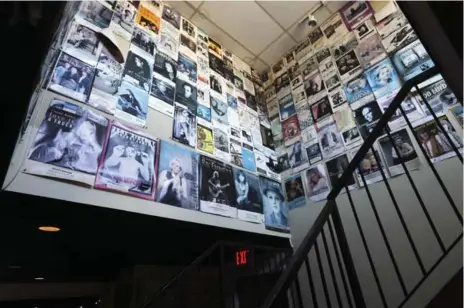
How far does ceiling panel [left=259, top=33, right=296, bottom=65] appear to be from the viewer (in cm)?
307

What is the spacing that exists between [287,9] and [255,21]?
37 centimetres

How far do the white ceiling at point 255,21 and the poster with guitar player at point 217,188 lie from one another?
69.4 inches

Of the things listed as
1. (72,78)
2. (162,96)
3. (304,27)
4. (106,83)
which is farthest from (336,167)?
(72,78)

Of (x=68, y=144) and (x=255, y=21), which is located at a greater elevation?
(x=255, y=21)

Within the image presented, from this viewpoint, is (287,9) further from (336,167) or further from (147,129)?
(147,129)

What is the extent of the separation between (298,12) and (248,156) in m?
1.77

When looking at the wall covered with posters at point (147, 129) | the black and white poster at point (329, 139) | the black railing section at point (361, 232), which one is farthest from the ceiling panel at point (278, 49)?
the black railing section at point (361, 232)

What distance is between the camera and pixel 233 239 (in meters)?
2.21

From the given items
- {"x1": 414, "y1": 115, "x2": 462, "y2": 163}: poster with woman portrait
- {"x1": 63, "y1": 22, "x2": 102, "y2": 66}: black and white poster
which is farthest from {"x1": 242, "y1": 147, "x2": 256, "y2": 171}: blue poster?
{"x1": 63, "y1": 22, "x2": 102, "y2": 66}: black and white poster

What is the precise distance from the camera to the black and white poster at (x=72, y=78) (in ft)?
4.77

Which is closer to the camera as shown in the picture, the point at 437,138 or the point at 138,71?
the point at 437,138

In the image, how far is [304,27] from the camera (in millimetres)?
2916

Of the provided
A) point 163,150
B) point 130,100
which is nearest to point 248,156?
point 163,150

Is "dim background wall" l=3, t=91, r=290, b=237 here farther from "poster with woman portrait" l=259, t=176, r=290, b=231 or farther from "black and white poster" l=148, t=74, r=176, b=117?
"poster with woman portrait" l=259, t=176, r=290, b=231
